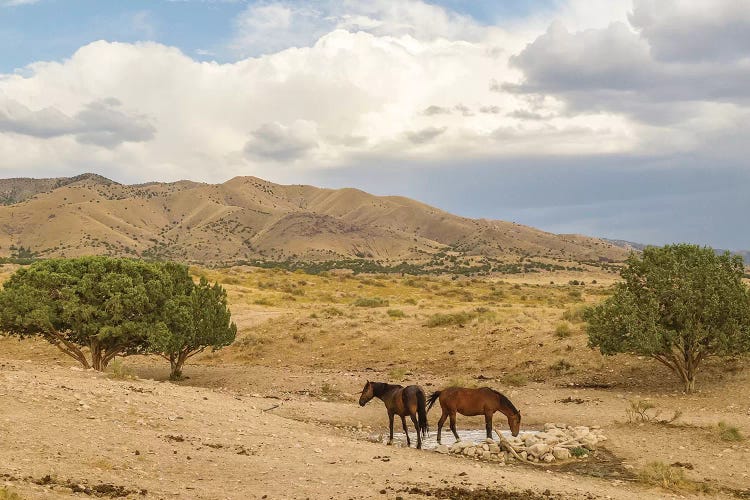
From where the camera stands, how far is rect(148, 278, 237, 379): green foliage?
1062 inches

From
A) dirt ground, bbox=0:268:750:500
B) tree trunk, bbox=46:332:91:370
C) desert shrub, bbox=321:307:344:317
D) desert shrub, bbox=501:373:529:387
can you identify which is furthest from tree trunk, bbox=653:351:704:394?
desert shrub, bbox=321:307:344:317

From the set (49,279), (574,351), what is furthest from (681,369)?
(49,279)

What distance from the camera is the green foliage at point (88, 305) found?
25.6 meters

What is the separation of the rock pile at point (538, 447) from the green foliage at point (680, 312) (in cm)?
666

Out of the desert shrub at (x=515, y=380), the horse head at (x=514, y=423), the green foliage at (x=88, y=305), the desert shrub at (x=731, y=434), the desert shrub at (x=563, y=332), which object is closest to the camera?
the horse head at (x=514, y=423)

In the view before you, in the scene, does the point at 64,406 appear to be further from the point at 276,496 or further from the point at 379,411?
the point at 379,411

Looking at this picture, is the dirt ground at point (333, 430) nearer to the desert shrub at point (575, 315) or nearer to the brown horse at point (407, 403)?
the brown horse at point (407, 403)

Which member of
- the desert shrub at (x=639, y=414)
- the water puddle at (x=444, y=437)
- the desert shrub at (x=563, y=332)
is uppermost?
the desert shrub at (x=563, y=332)

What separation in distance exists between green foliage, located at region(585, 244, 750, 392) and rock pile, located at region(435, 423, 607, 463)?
21.8 ft

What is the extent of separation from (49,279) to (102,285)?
229 centimetres

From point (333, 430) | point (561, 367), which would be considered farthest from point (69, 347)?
point (561, 367)

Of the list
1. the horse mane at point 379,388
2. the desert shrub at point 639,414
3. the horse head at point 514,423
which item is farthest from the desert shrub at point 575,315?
the horse mane at point 379,388

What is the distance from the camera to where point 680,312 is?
927 inches

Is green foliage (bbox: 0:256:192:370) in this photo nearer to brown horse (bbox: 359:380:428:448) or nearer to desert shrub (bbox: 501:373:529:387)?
brown horse (bbox: 359:380:428:448)
